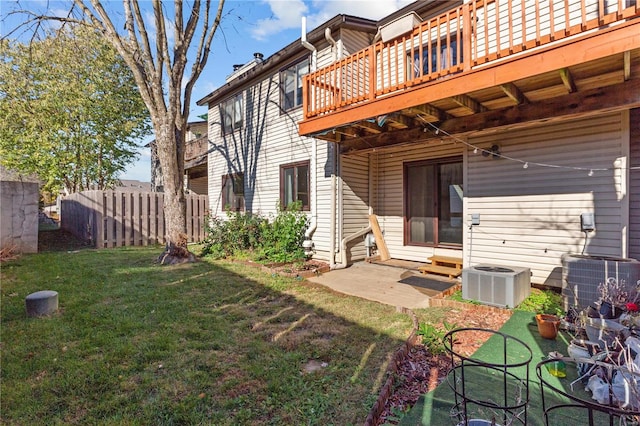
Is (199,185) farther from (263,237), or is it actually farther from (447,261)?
(447,261)

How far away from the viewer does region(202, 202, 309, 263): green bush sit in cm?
788

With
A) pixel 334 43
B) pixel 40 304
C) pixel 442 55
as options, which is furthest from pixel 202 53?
pixel 40 304

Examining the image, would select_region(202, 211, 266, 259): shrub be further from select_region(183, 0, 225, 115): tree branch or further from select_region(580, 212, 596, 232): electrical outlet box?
select_region(580, 212, 596, 232): electrical outlet box

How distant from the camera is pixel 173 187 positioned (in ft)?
25.3

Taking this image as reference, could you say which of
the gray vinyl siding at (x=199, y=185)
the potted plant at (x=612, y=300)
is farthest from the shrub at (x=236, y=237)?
the gray vinyl siding at (x=199, y=185)

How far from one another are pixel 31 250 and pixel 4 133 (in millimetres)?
11155

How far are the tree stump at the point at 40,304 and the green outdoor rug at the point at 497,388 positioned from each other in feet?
14.5

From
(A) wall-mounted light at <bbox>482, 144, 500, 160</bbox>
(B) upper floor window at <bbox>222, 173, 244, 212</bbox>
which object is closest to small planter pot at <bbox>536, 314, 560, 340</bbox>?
(A) wall-mounted light at <bbox>482, 144, 500, 160</bbox>

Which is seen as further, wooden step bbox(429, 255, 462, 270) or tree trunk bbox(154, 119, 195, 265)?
tree trunk bbox(154, 119, 195, 265)

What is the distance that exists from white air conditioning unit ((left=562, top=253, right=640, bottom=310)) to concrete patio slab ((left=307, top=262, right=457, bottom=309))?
5.91 ft

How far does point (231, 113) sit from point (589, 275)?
425 inches

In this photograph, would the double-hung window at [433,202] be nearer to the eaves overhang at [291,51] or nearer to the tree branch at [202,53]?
the eaves overhang at [291,51]

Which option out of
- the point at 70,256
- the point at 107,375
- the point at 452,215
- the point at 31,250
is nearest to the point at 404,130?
the point at 452,215

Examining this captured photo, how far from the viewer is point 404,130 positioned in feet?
20.1
